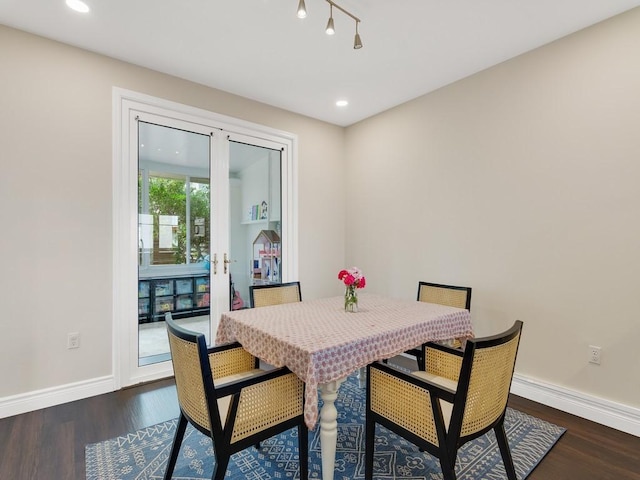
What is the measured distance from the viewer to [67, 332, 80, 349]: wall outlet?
258 cm

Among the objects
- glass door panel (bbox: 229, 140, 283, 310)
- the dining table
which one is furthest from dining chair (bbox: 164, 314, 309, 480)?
glass door panel (bbox: 229, 140, 283, 310)

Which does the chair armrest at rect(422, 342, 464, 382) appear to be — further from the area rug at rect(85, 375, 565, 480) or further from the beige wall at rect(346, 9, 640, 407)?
the beige wall at rect(346, 9, 640, 407)

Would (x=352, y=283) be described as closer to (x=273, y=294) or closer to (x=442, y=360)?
(x=442, y=360)

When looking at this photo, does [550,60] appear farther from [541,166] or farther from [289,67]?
[289,67]

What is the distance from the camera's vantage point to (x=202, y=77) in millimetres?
3094

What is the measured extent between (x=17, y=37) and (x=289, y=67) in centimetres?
Result: 196

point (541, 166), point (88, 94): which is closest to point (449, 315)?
point (541, 166)

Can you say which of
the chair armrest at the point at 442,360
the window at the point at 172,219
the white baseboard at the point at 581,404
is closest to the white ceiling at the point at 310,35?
the window at the point at 172,219

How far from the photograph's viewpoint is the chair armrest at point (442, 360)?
1828 millimetres

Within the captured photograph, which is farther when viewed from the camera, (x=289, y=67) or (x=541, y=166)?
(x=289, y=67)

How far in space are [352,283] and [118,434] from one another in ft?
5.76

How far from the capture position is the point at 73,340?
102 inches

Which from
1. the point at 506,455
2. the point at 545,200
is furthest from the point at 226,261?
the point at 545,200

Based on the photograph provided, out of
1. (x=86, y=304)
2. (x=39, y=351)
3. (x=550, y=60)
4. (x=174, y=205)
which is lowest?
(x=39, y=351)
